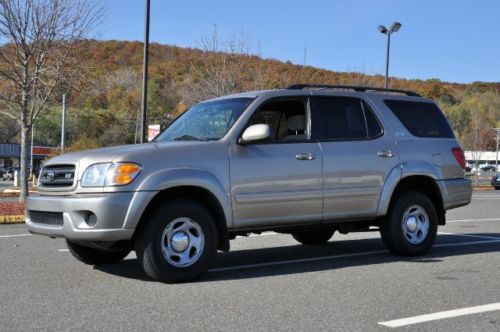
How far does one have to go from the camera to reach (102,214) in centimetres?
580

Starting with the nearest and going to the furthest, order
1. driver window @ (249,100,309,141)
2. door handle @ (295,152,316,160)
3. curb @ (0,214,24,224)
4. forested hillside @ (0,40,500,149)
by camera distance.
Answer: door handle @ (295,152,316,160)
driver window @ (249,100,309,141)
curb @ (0,214,24,224)
forested hillside @ (0,40,500,149)

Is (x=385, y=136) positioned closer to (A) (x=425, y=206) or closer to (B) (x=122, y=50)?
(A) (x=425, y=206)

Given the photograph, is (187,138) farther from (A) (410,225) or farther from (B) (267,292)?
(A) (410,225)

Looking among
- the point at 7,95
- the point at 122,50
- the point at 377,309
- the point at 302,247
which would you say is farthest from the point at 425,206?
the point at 122,50

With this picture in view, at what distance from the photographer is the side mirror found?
21.0ft

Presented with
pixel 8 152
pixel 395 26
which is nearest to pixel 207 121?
pixel 395 26

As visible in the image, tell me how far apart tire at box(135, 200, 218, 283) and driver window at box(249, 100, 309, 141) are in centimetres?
137

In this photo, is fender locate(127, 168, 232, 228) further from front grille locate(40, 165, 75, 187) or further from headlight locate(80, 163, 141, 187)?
front grille locate(40, 165, 75, 187)

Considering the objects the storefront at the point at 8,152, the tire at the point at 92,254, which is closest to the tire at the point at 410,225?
the tire at the point at 92,254

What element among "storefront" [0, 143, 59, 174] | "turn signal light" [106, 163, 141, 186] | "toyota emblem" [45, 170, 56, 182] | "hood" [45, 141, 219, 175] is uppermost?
"hood" [45, 141, 219, 175]

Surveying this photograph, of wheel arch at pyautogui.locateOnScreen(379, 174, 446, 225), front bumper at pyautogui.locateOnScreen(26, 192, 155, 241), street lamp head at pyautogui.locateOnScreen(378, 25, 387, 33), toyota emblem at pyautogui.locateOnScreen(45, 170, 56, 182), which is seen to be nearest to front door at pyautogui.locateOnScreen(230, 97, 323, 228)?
front bumper at pyautogui.locateOnScreen(26, 192, 155, 241)

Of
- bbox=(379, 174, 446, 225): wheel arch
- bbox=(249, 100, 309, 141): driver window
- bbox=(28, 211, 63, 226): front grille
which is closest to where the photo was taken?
bbox=(28, 211, 63, 226): front grille

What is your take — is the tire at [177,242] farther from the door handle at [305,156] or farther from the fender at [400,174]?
the fender at [400,174]

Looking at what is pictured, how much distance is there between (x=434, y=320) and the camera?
477 centimetres
